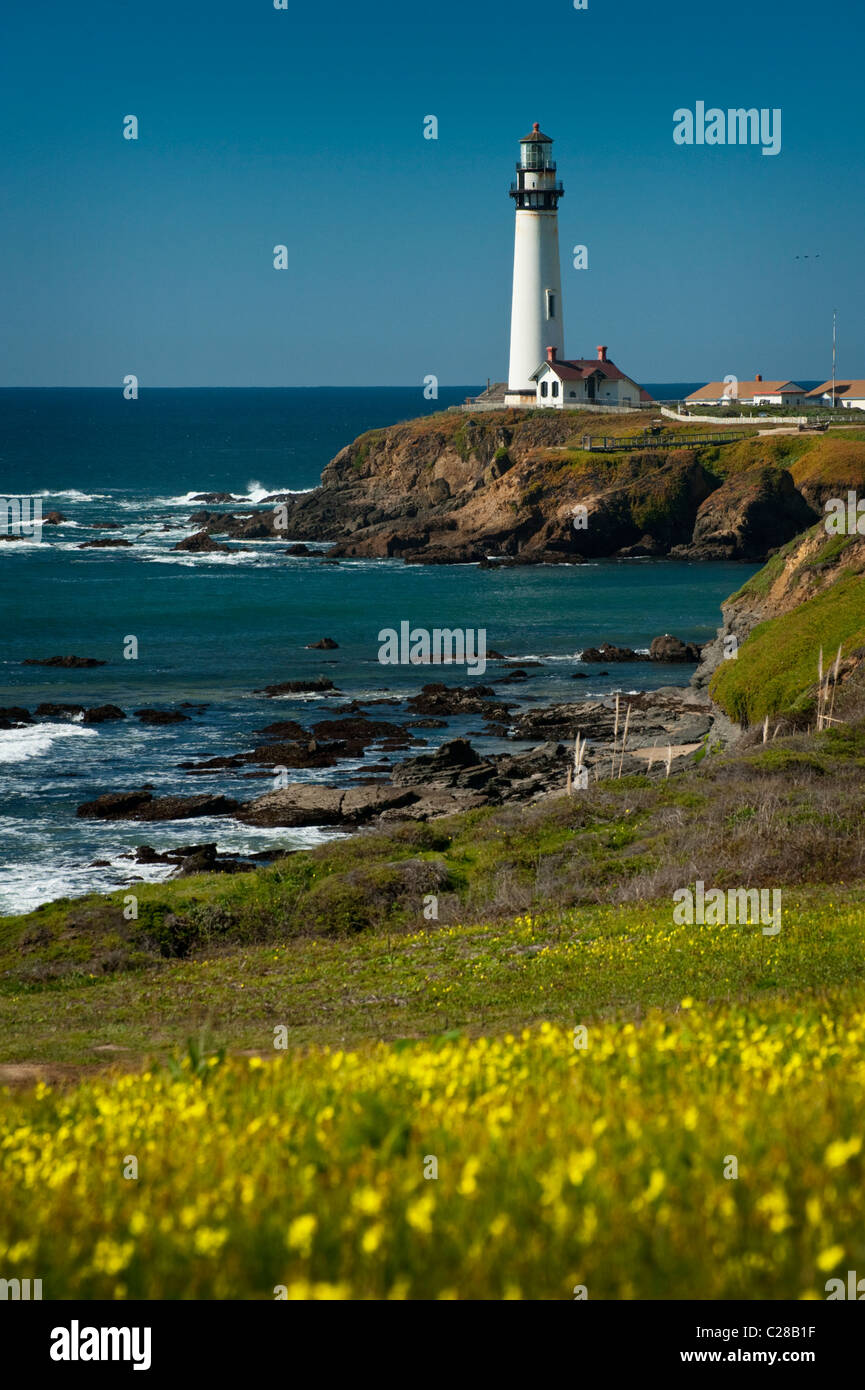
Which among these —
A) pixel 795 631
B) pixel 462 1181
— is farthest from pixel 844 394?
pixel 462 1181

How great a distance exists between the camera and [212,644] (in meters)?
64.4

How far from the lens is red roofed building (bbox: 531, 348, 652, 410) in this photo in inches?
4518

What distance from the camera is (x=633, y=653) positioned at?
61188 mm

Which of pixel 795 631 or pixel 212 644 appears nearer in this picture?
pixel 795 631

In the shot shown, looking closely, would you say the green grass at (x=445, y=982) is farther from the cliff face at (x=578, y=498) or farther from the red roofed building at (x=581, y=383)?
the red roofed building at (x=581, y=383)

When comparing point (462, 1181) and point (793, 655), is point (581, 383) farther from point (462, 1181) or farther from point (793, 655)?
point (462, 1181)

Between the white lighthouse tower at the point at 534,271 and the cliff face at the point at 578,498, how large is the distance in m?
9.26

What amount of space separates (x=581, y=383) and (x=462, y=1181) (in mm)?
114739

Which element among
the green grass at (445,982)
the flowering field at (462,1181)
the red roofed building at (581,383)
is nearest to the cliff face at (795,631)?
the green grass at (445,982)

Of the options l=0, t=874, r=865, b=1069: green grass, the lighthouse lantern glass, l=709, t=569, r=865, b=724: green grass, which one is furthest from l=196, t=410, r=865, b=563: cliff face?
l=0, t=874, r=865, b=1069: green grass

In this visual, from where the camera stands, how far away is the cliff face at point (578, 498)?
297 feet

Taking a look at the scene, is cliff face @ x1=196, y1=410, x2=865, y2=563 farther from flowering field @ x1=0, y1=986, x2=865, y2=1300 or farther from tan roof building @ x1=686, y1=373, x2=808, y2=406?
flowering field @ x1=0, y1=986, x2=865, y2=1300
